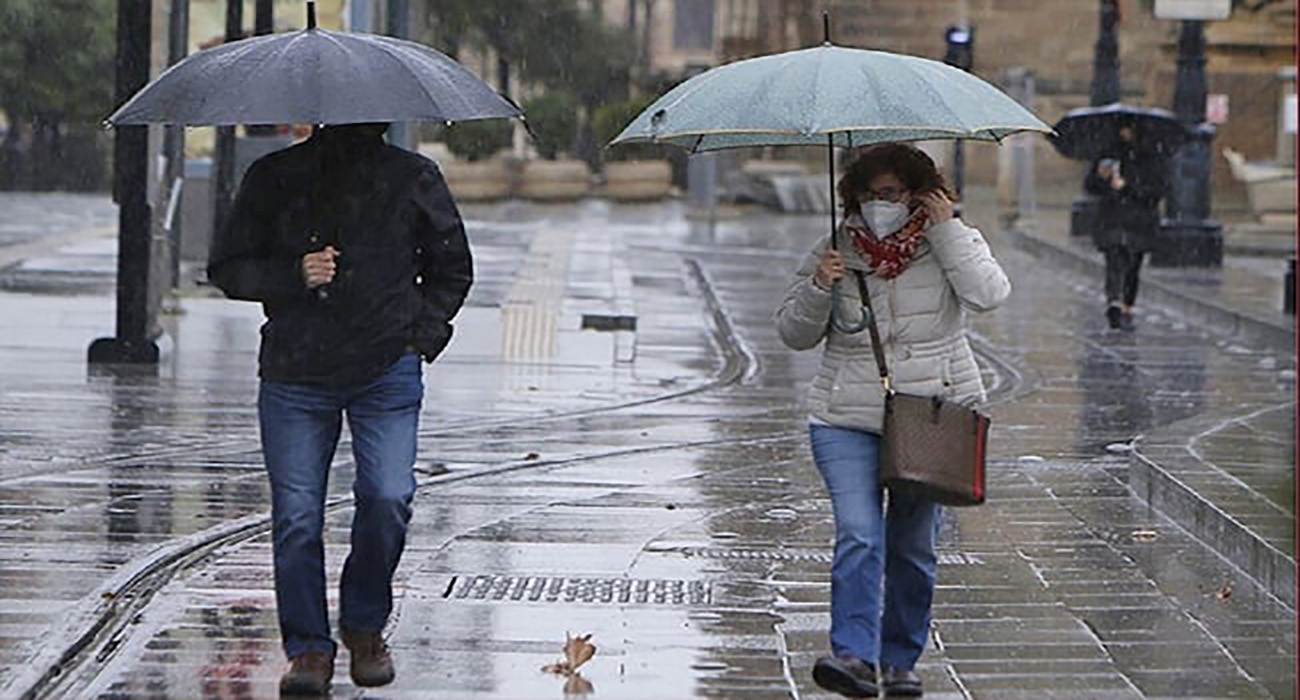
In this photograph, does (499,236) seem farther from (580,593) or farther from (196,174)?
(580,593)

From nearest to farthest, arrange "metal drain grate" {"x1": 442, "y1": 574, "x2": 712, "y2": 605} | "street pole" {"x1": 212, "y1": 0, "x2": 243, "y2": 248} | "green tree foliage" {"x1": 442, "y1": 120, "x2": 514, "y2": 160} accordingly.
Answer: "metal drain grate" {"x1": 442, "y1": 574, "x2": 712, "y2": 605} < "street pole" {"x1": 212, "y1": 0, "x2": 243, "y2": 248} < "green tree foliage" {"x1": 442, "y1": 120, "x2": 514, "y2": 160}

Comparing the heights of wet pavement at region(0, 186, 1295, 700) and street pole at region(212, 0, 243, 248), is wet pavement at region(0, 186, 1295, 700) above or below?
below

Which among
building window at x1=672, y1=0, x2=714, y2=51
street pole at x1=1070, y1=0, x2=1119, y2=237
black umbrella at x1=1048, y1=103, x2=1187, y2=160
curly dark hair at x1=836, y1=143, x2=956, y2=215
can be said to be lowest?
curly dark hair at x1=836, y1=143, x2=956, y2=215

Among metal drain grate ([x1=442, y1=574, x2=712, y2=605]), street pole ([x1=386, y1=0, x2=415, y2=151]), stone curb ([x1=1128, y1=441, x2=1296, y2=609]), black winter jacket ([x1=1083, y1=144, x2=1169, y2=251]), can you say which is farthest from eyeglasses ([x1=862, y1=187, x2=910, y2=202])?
black winter jacket ([x1=1083, y1=144, x2=1169, y2=251])

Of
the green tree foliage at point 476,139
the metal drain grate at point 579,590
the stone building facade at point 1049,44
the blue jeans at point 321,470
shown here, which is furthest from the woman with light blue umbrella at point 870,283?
the green tree foliage at point 476,139

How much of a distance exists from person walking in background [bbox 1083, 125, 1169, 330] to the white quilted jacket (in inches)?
542

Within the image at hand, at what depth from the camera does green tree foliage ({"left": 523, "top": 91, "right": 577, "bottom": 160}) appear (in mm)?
44812

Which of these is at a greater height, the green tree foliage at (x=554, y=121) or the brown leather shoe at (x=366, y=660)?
the green tree foliage at (x=554, y=121)

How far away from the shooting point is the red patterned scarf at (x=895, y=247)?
6.99 metres

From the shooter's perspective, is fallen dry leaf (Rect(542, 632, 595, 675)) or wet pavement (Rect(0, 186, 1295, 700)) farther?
wet pavement (Rect(0, 186, 1295, 700))

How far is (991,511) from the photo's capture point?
35.4 feet

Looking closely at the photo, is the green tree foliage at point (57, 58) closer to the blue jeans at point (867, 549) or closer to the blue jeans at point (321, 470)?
the blue jeans at point (321, 470)

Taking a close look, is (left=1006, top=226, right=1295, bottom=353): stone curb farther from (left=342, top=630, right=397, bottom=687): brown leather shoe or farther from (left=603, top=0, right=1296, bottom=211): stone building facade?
(left=603, top=0, right=1296, bottom=211): stone building facade

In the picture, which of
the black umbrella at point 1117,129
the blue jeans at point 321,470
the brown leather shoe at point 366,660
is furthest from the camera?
the black umbrella at point 1117,129
